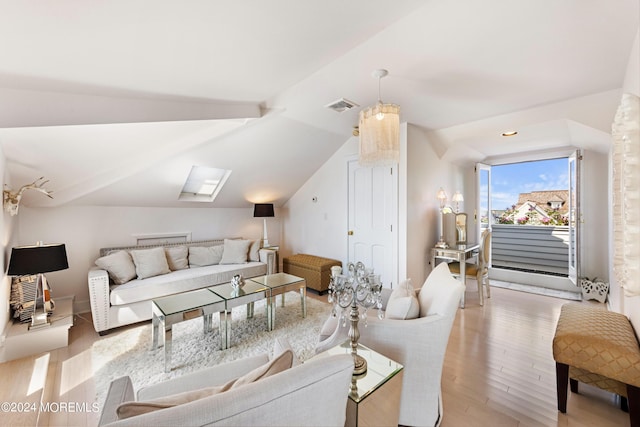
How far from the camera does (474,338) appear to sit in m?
2.74

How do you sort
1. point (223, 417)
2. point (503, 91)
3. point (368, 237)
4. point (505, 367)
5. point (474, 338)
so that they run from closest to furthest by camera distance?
point (223, 417), point (505, 367), point (503, 91), point (474, 338), point (368, 237)

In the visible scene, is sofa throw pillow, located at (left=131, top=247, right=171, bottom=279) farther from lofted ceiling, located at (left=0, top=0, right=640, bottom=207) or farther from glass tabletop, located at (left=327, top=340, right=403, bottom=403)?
glass tabletop, located at (left=327, top=340, right=403, bottom=403)

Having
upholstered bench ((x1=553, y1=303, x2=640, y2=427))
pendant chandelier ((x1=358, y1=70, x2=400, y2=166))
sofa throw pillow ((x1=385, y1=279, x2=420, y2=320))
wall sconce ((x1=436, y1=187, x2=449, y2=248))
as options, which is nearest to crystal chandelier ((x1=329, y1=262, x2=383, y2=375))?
sofa throw pillow ((x1=385, y1=279, x2=420, y2=320))

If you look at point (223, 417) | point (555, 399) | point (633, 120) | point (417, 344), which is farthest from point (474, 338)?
point (223, 417)

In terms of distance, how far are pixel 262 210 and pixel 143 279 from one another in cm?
215

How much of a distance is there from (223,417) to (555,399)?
7.86 feet

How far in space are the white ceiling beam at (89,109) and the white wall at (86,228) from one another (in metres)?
2.17

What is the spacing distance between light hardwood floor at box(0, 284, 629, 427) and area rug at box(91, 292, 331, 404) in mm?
137

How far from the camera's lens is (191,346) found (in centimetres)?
260

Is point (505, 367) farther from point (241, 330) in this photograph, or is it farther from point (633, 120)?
point (241, 330)

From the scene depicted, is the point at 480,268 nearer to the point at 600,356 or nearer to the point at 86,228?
the point at 600,356

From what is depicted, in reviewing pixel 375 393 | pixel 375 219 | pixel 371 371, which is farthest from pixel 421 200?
pixel 375 393

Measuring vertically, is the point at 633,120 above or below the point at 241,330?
above

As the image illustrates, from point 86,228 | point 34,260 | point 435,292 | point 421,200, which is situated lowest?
point 435,292
